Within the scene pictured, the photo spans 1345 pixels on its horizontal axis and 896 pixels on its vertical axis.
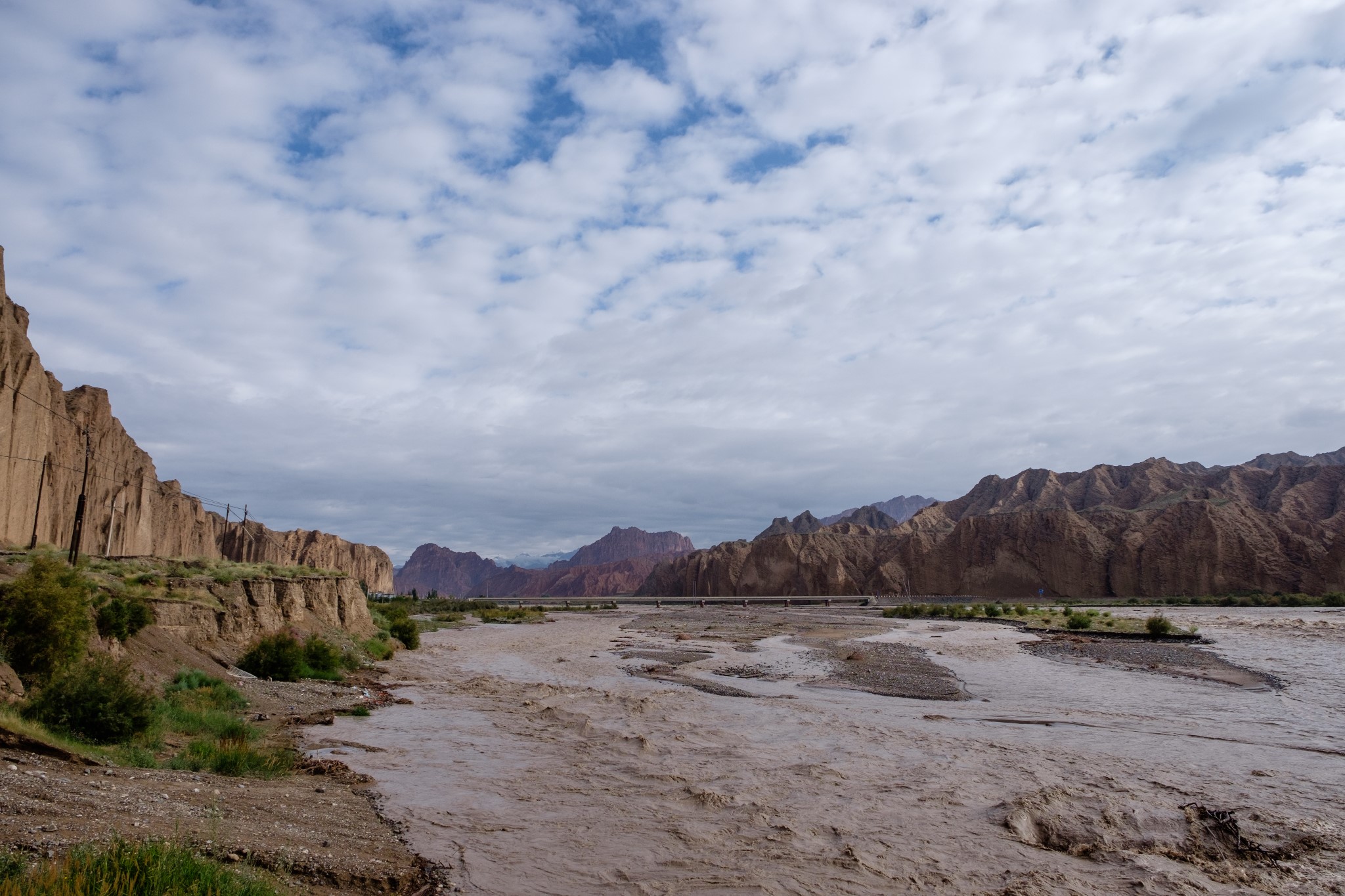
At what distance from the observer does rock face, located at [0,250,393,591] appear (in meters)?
46.8

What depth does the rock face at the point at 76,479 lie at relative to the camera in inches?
1844

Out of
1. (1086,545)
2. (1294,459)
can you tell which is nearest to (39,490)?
(1086,545)

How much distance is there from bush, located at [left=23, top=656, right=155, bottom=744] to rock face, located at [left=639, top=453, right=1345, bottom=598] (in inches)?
4382

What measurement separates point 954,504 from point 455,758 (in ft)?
599

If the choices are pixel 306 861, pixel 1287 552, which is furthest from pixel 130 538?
pixel 1287 552

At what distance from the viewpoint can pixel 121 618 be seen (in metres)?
15.2

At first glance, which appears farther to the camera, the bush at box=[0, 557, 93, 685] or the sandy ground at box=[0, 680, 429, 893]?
the bush at box=[0, 557, 93, 685]

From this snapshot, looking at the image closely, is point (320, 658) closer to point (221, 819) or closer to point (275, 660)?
point (275, 660)

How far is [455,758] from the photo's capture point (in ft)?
42.8

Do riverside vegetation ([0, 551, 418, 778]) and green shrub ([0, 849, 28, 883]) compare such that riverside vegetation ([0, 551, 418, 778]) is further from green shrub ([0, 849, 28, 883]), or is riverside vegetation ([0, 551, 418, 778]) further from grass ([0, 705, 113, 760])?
green shrub ([0, 849, 28, 883])

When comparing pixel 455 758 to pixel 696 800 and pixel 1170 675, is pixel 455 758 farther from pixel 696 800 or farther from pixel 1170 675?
pixel 1170 675

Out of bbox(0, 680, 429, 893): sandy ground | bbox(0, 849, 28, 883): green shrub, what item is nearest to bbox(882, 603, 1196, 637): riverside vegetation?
bbox(0, 680, 429, 893): sandy ground

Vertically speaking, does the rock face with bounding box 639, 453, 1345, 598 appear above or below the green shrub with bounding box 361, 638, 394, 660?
above

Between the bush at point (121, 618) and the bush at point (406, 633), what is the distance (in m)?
22.9
